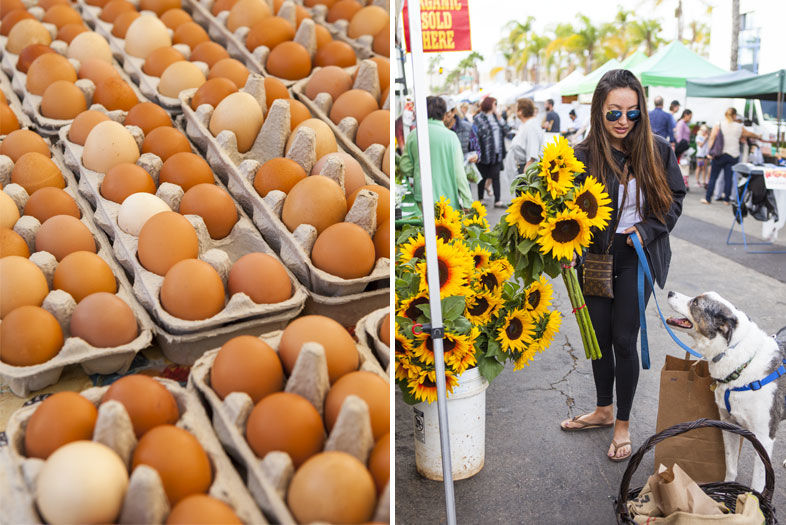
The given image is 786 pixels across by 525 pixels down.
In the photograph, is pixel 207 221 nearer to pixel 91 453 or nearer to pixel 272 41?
pixel 91 453

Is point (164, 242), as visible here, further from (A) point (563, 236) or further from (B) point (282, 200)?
(A) point (563, 236)

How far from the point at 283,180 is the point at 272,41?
160 cm

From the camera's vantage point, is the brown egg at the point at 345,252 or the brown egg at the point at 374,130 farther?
the brown egg at the point at 374,130

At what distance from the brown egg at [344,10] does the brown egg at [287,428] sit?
11.6ft

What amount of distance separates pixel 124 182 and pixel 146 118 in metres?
0.54

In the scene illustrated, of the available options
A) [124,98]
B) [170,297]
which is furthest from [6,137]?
[170,297]

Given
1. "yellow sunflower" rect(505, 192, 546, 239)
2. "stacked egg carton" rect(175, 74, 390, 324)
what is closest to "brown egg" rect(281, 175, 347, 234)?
"stacked egg carton" rect(175, 74, 390, 324)

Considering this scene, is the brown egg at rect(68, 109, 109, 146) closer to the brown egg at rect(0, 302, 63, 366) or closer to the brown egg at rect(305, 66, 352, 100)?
the brown egg at rect(305, 66, 352, 100)

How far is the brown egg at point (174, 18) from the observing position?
14.0 feet

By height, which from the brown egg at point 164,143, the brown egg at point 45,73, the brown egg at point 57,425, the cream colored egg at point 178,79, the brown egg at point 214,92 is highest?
the brown egg at point 45,73

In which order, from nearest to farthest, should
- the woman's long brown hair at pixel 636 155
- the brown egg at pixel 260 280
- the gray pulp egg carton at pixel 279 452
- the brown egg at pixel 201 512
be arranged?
the brown egg at pixel 201 512 → the gray pulp egg carton at pixel 279 452 → the brown egg at pixel 260 280 → the woman's long brown hair at pixel 636 155

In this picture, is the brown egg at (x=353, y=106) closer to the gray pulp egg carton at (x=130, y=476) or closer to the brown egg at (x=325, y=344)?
the brown egg at (x=325, y=344)

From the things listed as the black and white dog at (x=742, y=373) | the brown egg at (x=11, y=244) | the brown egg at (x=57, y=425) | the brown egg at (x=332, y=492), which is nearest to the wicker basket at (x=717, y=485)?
the black and white dog at (x=742, y=373)

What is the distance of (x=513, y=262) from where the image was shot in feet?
10.1
